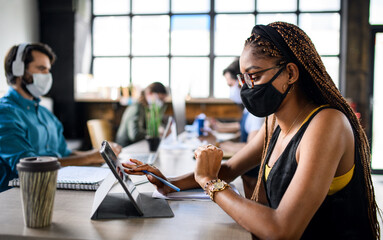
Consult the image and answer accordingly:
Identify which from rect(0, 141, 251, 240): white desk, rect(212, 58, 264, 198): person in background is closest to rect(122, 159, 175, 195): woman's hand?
rect(0, 141, 251, 240): white desk

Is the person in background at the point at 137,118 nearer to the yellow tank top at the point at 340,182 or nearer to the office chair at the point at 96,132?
the office chair at the point at 96,132

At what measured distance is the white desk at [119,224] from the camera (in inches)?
32.2

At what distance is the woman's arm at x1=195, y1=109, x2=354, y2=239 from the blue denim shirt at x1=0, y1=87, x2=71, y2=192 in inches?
46.1

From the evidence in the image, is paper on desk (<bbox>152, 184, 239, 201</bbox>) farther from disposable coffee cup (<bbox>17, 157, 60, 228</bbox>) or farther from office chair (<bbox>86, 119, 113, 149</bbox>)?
office chair (<bbox>86, 119, 113, 149</bbox>)

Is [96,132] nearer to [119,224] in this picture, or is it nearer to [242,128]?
[242,128]

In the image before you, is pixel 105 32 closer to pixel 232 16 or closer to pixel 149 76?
pixel 149 76

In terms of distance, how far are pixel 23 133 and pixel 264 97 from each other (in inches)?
51.0

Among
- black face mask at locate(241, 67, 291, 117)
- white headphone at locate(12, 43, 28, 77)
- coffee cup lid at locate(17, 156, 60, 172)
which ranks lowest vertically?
→ coffee cup lid at locate(17, 156, 60, 172)

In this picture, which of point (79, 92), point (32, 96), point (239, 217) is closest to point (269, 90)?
point (239, 217)

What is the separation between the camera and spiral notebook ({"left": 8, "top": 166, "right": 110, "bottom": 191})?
1211mm

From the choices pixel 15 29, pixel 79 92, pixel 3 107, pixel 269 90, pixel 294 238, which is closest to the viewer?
pixel 294 238

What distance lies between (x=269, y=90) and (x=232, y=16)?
14.9 feet

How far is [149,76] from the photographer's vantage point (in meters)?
5.58

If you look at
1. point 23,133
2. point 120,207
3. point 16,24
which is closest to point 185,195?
point 120,207
